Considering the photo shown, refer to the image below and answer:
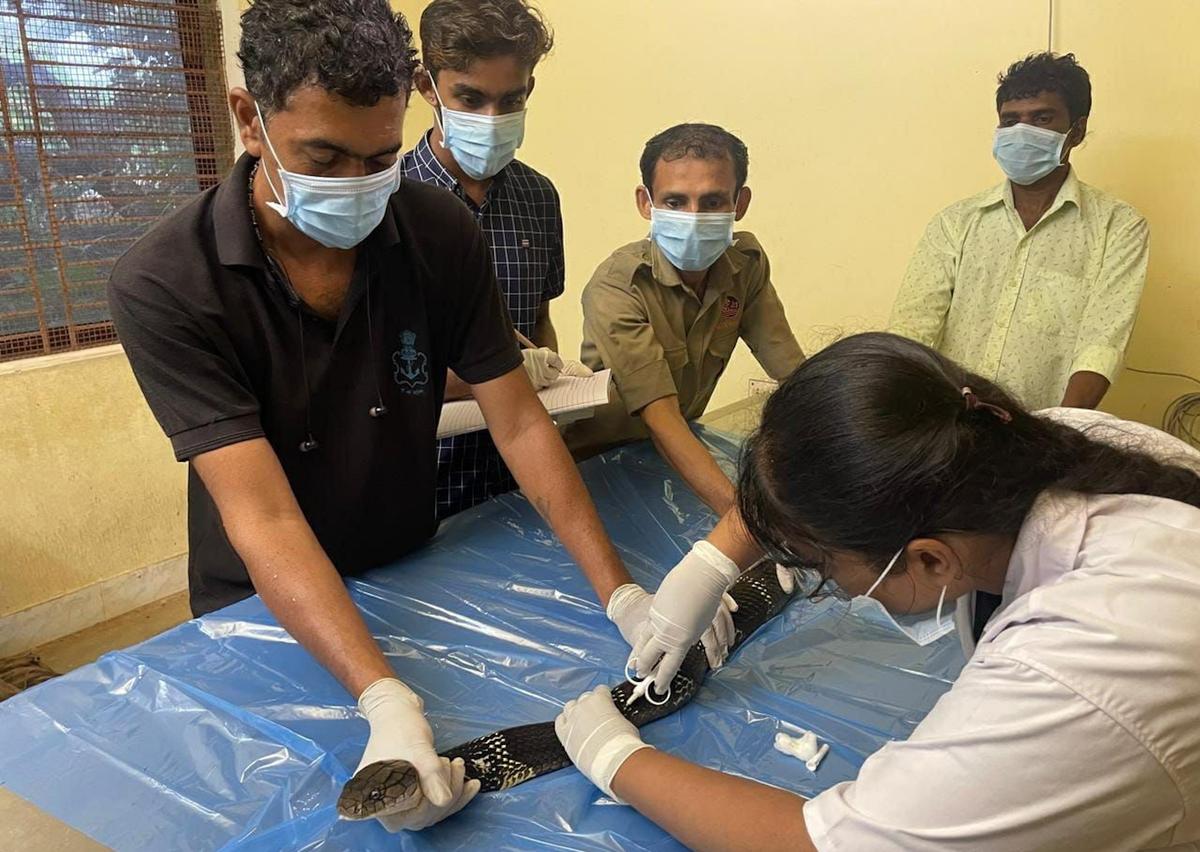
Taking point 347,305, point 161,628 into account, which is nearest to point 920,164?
point 347,305

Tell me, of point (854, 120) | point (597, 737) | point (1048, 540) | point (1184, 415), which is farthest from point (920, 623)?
point (854, 120)

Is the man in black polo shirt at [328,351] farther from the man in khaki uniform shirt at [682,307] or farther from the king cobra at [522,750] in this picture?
the man in khaki uniform shirt at [682,307]

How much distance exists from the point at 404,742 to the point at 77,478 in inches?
90.0

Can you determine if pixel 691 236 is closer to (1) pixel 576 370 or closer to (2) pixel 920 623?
(1) pixel 576 370

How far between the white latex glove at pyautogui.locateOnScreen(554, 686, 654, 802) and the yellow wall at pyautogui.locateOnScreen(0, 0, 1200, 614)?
2.26 metres

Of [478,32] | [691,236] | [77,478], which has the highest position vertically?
[478,32]

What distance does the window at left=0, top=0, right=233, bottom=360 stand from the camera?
2.52 metres

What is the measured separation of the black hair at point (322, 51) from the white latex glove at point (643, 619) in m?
0.75

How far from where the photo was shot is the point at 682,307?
1945mm

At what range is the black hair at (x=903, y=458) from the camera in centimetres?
79

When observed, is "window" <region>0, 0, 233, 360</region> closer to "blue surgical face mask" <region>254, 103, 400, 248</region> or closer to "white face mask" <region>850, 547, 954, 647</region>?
"blue surgical face mask" <region>254, 103, 400, 248</region>

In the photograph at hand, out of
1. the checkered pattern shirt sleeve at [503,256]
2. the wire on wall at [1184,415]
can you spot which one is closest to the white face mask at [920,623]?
the checkered pattern shirt sleeve at [503,256]

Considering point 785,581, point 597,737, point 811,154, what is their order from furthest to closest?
point 811,154
point 785,581
point 597,737


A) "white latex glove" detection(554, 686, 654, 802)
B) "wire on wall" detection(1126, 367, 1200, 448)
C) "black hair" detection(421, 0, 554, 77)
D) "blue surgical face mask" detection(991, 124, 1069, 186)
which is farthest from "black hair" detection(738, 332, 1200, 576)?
"wire on wall" detection(1126, 367, 1200, 448)
